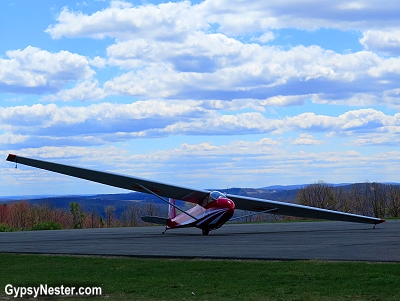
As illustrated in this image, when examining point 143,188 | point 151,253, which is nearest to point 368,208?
point 143,188

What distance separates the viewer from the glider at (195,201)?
29.9 metres

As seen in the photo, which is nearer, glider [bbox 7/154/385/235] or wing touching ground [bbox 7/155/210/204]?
wing touching ground [bbox 7/155/210/204]

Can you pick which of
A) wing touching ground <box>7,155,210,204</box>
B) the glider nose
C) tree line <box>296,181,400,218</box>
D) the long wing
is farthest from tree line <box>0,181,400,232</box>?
the glider nose

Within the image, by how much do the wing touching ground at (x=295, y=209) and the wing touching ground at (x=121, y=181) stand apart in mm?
2552

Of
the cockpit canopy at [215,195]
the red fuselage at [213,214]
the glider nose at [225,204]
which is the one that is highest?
the cockpit canopy at [215,195]

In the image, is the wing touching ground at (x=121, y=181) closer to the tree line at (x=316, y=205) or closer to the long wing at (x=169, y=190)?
the long wing at (x=169, y=190)

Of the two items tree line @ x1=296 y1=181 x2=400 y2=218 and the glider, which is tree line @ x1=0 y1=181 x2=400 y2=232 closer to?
tree line @ x1=296 y1=181 x2=400 y2=218

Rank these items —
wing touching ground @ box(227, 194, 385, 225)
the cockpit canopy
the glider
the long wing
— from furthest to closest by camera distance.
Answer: wing touching ground @ box(227, 194, 385, 225), the cockpit canopy, the glider, the long wing

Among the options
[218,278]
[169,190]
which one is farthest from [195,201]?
[218,278]

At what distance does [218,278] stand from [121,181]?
17.6 m

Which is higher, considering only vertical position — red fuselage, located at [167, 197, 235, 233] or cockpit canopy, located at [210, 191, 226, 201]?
cockpit canopy, located at [210, 191, 226, 201]

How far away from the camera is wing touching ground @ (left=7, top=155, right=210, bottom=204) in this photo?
29.0 metres

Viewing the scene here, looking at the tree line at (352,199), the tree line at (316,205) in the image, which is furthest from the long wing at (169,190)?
the tree line at (352,199)

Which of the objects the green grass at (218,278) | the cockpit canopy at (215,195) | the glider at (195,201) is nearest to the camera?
the green grass at (218,278)
